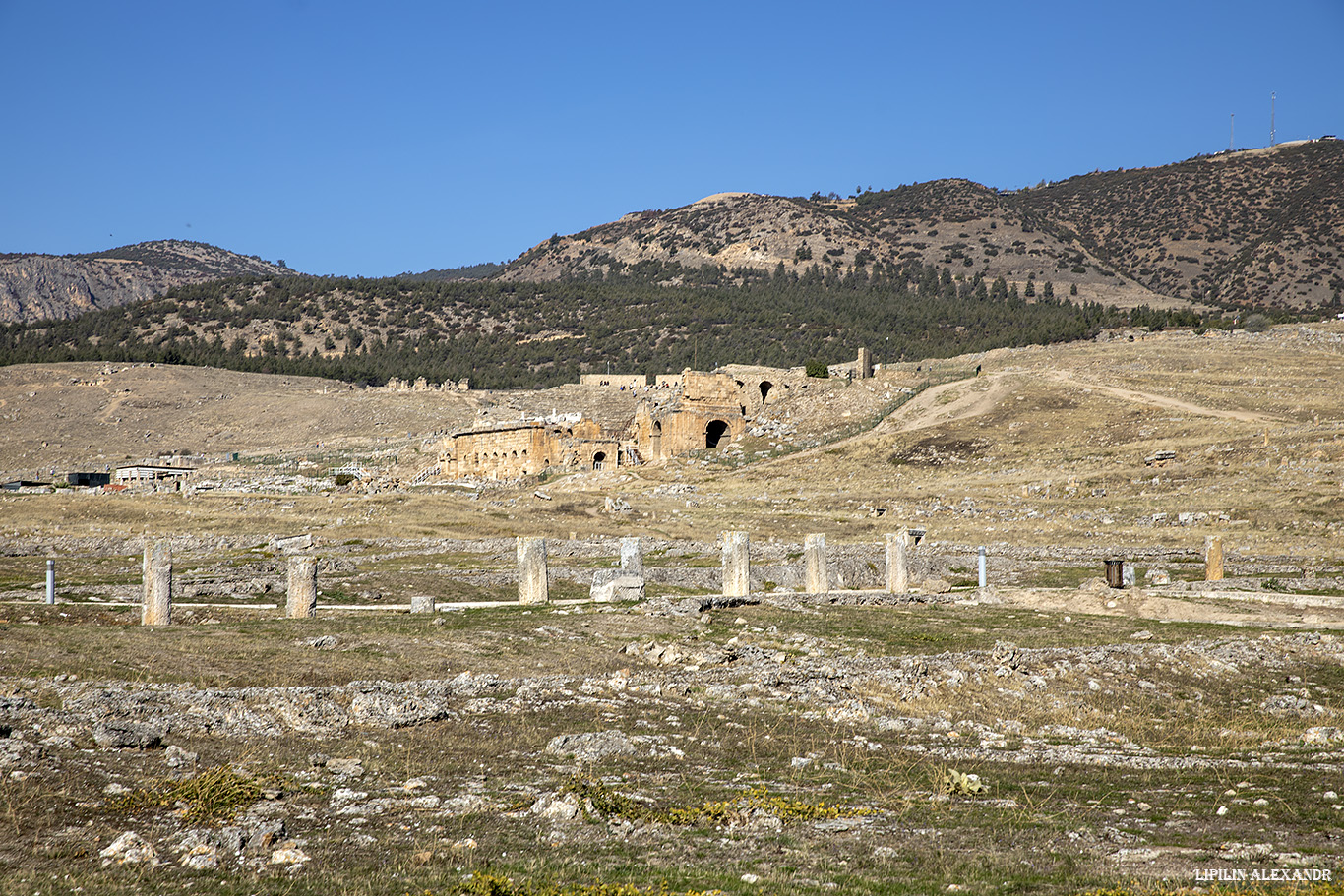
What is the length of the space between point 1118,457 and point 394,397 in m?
71.1

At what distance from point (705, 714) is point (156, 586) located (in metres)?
11.3

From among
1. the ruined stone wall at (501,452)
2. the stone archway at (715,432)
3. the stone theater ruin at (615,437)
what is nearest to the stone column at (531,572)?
the stone theater ruin at (615,437)

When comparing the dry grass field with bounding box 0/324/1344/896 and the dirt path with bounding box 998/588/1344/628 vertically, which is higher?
the dry grass field with bounding box 0/324/1344/896

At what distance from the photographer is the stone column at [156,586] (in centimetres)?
1905

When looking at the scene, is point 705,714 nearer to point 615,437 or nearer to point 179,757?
point 179,757

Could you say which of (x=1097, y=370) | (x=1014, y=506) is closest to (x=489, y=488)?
(x=1014, y=506)

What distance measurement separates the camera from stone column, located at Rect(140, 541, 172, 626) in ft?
62.5

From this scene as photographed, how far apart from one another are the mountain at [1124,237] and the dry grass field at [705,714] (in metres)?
114

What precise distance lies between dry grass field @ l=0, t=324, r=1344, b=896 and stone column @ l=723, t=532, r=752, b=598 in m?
0.89

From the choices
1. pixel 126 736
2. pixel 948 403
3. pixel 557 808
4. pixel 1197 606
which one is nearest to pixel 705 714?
pixel 557 808

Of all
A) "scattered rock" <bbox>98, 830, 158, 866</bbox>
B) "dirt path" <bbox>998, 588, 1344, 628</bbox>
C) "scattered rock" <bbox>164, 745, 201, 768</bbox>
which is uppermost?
"scattered rock" <bbox>98, 830, 158, 866</bbox>

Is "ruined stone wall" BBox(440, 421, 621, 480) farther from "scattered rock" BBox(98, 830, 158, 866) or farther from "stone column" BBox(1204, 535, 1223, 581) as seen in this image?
"scattered rock" BBox(98, 830, 158, 866)

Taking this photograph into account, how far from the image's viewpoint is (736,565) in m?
23.8

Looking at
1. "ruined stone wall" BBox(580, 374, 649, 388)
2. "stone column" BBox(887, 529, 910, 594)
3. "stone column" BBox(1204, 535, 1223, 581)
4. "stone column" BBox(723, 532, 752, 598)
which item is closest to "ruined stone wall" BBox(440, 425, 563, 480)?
"ruined stone wall" BBox(580, 374, 649, 388)
